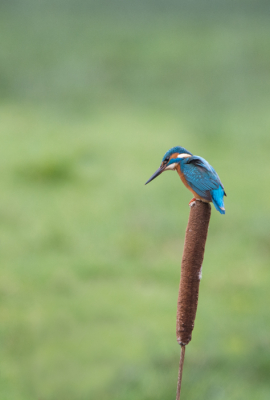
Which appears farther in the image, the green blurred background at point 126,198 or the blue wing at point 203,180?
the green blurred background at point 126,198

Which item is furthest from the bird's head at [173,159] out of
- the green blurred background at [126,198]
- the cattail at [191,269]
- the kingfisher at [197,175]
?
the green blurred background at [126,198]

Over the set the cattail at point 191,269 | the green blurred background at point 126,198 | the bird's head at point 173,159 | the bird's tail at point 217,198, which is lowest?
the cattail at point 191,269

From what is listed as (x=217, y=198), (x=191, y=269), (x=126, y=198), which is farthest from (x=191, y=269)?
(x=126, y=198)

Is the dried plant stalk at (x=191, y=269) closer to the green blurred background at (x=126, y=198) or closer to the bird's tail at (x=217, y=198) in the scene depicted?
the bird's tail at (x=217, y=198)

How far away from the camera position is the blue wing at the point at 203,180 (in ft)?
2.62

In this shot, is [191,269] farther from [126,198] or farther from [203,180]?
[126,198]

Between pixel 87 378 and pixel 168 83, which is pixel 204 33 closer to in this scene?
pixel 168 83

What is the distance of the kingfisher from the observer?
799mm

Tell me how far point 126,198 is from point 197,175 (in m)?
2.48

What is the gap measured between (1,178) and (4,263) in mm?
921

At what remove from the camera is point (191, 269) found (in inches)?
28.7

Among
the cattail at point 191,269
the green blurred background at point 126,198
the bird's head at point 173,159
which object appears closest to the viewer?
the cattail at point 191,269

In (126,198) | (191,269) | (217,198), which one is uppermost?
(126,198)

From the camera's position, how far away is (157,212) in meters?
3.16
